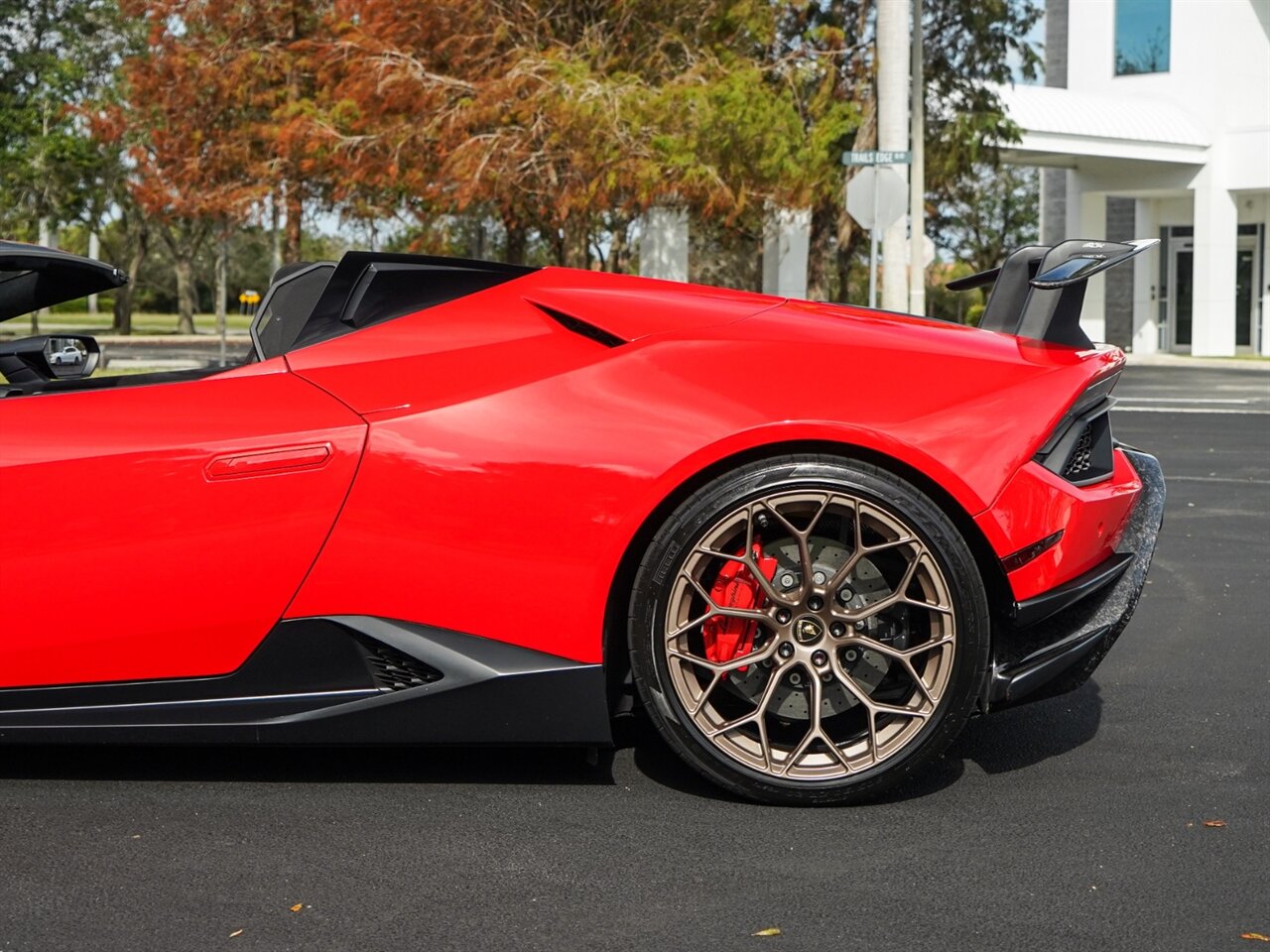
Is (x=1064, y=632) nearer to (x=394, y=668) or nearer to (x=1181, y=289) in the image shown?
(x=394, y=668)

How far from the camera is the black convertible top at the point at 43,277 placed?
3.99 meters

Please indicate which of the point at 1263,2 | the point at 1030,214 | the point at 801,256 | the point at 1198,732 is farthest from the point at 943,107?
the point at 1030,214

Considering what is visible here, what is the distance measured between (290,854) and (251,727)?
13.0 inches

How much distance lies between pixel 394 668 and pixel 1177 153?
3491cm

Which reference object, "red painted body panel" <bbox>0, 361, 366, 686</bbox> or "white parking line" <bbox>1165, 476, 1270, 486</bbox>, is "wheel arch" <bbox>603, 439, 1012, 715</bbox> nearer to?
"red painted body panel" <bbox>0, 361, 366, 686</bbox>

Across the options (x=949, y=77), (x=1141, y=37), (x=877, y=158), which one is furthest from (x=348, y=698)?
(x=1141, y=37)

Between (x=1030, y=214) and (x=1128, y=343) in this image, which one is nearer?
(x=1128, y=343)

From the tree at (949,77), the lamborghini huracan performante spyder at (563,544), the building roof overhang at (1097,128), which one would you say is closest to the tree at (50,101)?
the tree at (949,77)

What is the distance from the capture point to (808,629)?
11.9 ft

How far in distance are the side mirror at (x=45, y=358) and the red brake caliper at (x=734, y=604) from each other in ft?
6.49

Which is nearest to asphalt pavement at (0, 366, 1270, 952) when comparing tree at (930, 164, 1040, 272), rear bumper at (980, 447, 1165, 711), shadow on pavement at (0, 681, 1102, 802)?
shadow on pavement at (0, 681, 1102, 802)

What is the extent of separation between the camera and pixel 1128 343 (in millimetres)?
39531

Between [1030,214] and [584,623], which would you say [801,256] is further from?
→ [1030,214]

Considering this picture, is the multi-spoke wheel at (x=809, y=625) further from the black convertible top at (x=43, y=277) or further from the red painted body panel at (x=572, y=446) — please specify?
the black convertible top at (x=43, y=277)
